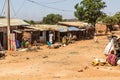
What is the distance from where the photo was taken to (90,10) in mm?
46531

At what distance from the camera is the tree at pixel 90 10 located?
46.5m

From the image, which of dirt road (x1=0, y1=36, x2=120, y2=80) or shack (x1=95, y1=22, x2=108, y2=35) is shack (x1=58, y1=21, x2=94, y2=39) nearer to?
shack (x1=95, y1=22, x2=108, y2=35)

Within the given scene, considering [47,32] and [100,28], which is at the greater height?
[100,28]

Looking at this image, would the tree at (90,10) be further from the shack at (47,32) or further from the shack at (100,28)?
the shack at (47,32)

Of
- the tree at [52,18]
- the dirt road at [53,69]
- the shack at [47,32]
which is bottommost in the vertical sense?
the dirt road at [53,69]

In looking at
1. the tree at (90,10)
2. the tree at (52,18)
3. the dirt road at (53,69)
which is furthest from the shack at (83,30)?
the tree at (52,18)

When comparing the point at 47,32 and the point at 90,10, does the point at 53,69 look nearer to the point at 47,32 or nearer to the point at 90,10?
the point at 47,32

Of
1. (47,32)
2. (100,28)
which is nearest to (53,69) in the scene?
(47,32)

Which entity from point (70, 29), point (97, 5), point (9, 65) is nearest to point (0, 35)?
point (9, 65)

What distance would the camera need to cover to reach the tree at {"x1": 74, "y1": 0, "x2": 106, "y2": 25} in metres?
46.5

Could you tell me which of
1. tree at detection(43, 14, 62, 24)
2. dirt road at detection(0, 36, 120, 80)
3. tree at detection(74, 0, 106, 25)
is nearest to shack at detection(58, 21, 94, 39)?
tree at detection(74, 0, 106, 25)

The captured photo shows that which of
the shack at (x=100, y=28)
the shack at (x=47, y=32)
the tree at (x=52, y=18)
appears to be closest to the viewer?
the shack at (x=47, y=32)

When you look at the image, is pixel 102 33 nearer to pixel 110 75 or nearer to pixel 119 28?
pixel 119 28

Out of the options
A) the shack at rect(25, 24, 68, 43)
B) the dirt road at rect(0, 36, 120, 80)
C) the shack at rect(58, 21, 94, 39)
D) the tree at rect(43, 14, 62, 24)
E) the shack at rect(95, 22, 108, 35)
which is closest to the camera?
the dirt road at rect(0, 36, 120, 80)
